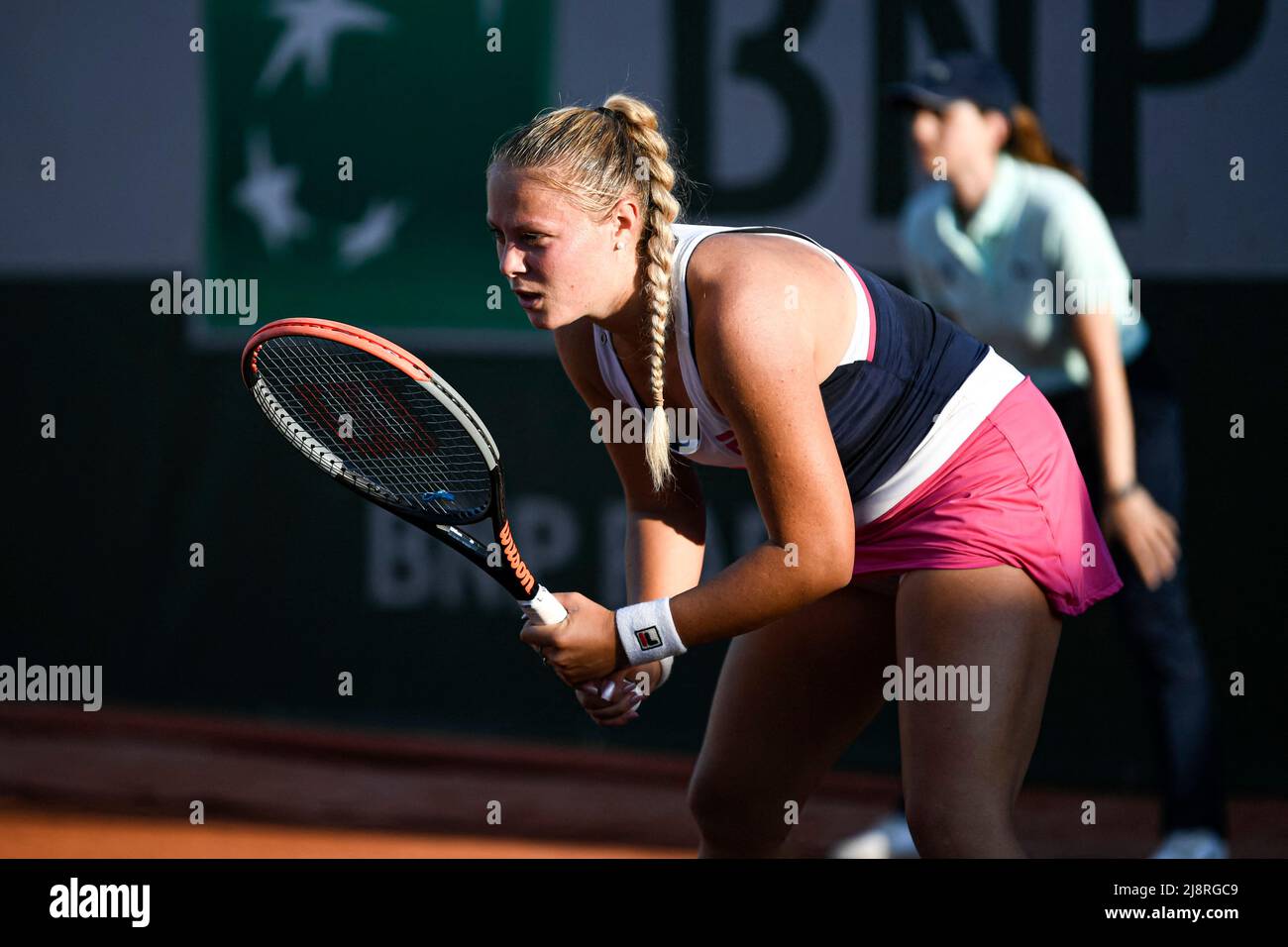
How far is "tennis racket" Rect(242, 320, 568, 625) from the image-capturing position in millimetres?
2139

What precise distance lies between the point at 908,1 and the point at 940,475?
2.32 metres

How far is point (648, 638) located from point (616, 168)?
2.05ft

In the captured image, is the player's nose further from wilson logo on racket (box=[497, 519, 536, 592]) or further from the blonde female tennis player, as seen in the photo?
wilson logo on racket (box=[497, 519, 536, 592])

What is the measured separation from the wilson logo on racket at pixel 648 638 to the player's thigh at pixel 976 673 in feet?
1.08

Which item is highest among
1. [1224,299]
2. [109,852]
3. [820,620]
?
[1224,299]

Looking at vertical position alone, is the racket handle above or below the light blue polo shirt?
below

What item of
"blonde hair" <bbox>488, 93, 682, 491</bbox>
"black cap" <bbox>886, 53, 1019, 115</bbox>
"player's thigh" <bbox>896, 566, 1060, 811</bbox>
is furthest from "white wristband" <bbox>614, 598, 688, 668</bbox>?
"black cap" <bbox>886, 53, 1019, 115</bbox>

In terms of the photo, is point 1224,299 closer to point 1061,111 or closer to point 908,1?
point 1061,111

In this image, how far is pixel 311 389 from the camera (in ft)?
8.54

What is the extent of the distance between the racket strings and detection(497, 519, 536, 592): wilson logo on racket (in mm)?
55

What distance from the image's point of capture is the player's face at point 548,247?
1932 mm

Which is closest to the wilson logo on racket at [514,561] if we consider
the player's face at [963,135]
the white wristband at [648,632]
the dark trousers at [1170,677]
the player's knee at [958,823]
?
the white wristband at [648,632]

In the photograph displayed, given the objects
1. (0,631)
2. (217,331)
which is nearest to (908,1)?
(217,331)

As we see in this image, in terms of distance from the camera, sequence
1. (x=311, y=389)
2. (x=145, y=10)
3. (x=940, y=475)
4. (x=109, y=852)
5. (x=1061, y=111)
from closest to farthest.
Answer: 1. (x=940, y=475)
2. (x=311, y=389)
3. (x=109, y=852)
4. (x=1061, y=111)
5. (x=145, y=10)
